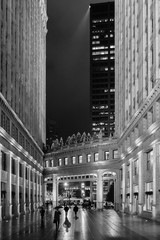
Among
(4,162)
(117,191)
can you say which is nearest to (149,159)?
(4,162)

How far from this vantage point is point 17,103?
75812 mm

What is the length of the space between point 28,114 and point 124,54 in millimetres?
21745

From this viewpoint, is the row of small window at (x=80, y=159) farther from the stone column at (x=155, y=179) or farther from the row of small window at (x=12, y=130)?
the stone column at (x=155, y=179)

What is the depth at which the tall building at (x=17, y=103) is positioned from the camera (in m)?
62.4

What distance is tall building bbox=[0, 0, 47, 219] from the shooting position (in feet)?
205

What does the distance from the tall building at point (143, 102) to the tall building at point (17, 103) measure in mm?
17289

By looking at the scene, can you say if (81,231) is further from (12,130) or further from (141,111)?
(12,130)

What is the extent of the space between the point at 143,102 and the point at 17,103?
2458 centimetres

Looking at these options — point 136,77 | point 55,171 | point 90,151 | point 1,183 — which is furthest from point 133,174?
point 55,171

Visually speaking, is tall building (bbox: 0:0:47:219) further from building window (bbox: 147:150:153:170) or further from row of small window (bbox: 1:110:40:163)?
building window (bbox: 147:150:153:170)

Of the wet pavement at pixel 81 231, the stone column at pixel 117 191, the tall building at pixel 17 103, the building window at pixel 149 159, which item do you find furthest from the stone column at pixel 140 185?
the stone column at pixel 117 191

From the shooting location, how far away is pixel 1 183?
2366 inches

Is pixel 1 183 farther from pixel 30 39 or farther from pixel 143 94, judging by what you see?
pixel 30 39

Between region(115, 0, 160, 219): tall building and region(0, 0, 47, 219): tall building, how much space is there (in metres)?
17.3
